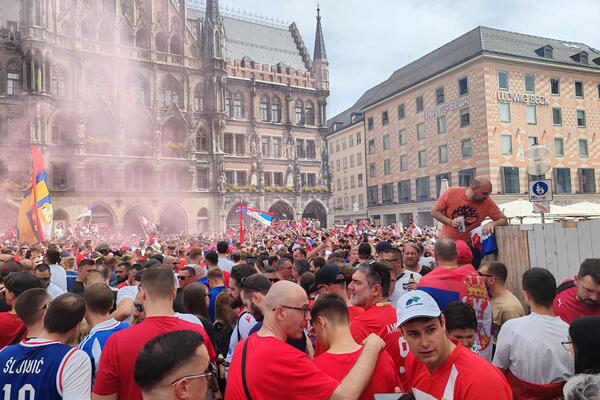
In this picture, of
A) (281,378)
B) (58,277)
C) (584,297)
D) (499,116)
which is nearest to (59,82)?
(58,277)

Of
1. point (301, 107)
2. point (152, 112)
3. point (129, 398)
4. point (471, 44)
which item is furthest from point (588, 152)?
point (129, 398)

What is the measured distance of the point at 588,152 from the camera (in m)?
39.4

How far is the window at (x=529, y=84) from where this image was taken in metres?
37.8

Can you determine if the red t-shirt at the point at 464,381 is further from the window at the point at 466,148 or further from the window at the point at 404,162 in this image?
the window at the point at 404,162

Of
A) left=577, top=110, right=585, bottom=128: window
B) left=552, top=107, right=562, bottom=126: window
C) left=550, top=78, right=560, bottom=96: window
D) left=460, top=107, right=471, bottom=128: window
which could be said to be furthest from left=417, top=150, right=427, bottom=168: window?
left=577, top=110, right=585, bottom=128: window

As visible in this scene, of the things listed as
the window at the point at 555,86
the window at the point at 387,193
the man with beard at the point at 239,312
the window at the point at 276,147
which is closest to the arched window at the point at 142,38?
the window at the point at 276,147

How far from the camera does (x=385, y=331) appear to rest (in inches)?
145

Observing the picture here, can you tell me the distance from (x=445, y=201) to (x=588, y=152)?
4092 cm

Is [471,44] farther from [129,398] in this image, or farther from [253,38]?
[129,398]

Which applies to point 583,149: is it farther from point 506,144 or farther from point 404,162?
point 404,162

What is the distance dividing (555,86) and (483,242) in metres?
39.4

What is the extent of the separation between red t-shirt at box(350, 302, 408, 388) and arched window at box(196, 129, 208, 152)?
40198mm

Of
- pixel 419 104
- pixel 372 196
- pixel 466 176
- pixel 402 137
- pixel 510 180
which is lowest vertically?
pixel 372 196

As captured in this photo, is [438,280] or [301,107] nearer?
[438,280]
